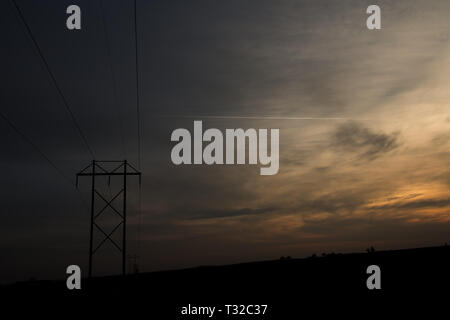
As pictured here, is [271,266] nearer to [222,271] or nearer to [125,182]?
[222,271]

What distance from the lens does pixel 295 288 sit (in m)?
32.8

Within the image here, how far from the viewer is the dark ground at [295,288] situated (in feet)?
89.8

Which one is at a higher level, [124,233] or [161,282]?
[124,233]

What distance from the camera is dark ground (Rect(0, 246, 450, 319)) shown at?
2738 centimetres

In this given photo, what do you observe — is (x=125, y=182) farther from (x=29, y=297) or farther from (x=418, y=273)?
(x=418, y=273)

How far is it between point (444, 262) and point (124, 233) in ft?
87.6

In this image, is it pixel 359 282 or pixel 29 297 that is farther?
pixel 29 297

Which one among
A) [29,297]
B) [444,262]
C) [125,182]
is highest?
[125,182]

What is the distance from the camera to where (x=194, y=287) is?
35.6 m

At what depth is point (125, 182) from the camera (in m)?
49.7

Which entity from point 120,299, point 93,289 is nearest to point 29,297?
point 93,289
